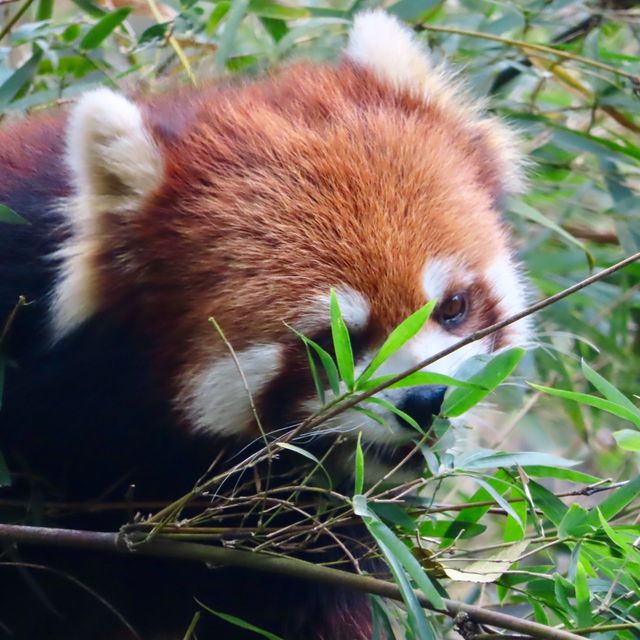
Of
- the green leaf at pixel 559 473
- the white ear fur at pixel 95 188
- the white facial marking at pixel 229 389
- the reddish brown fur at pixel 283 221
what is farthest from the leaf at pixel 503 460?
the white ear fur at pixel 95 188

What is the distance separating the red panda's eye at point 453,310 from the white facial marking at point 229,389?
1.22 ft

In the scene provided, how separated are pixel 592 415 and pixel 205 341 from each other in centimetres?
178

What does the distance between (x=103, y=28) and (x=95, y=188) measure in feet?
2.56

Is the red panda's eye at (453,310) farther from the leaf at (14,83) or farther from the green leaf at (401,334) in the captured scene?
the leaf at (14,83)

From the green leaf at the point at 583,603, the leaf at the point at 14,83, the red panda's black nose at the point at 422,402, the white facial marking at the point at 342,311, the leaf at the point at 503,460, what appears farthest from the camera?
the leaf at the point at 14,83

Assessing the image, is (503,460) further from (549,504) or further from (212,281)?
(212,281)

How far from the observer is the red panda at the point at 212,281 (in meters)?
2.20

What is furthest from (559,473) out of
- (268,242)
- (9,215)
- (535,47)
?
(535,47)

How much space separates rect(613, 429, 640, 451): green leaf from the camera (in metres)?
1.76

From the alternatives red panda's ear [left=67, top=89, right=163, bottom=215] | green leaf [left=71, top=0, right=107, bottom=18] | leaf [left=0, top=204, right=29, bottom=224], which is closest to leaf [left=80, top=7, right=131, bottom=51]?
green leaf [left=71, top=0, right=107, bottom=18]

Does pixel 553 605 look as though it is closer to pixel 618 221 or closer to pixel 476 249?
pixel 476 249

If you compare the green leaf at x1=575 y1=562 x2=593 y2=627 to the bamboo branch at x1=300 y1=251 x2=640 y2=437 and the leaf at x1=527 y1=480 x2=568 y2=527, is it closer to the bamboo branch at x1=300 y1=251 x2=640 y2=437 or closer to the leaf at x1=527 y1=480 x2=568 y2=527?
the leaf at x1=527 y1=480 x2=568 y2=527

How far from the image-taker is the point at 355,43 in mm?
2648

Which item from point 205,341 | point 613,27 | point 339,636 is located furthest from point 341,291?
point 613,27
